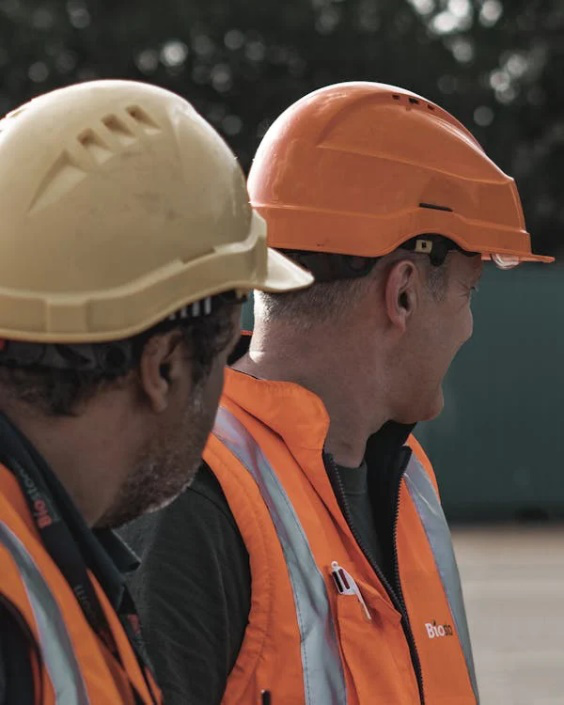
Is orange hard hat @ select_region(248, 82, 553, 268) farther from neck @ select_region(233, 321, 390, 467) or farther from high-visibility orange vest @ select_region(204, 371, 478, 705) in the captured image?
high-visibility orange vest @ select_region(204, 371, 478, 705)

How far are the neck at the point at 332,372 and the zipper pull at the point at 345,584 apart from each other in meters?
0.34

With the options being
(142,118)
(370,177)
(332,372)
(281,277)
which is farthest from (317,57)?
(142,118)

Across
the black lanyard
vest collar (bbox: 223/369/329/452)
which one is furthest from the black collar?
vest collar (bbox: 223/369/329/452)

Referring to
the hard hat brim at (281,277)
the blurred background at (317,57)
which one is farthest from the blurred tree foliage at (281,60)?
the hard hat brim at (281,277)

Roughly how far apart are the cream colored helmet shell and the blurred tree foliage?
28475mm

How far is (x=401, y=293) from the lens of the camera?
2.92 metres

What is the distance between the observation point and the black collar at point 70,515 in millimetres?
1868

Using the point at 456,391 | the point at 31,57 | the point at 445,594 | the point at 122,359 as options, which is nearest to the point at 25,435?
the point at 122,359

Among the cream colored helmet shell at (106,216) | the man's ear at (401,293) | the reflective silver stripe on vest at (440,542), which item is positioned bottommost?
the reflective silver stripe on vest at (440,542)

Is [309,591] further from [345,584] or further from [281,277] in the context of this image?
[281,277]

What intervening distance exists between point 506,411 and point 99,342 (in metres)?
14.5

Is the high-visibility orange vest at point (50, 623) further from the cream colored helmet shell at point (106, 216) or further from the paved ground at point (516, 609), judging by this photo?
the paved ground at point (516, 609)

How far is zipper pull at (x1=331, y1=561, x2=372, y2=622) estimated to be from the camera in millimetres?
2553

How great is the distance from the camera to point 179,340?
6.68 ft
